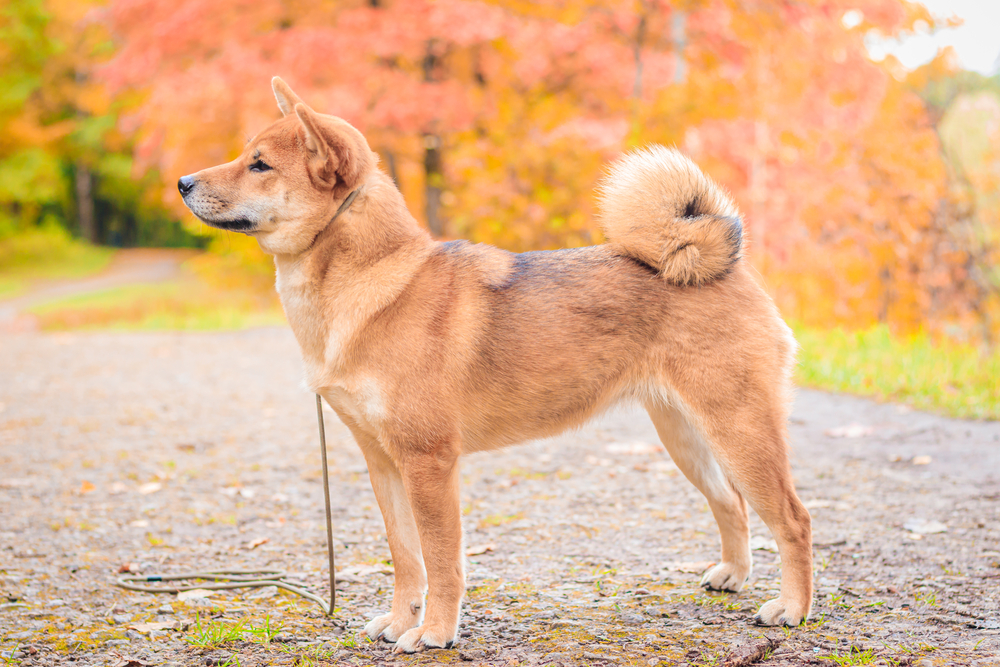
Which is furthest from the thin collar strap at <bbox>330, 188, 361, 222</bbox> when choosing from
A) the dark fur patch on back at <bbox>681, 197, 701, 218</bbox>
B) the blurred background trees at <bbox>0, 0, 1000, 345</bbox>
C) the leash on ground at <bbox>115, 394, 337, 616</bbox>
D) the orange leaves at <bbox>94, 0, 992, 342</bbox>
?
the orange leaves at <bbox>94, 0, 992, 342</bbox>

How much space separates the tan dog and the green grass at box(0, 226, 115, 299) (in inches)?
956

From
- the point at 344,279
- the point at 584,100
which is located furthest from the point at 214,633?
the point at 584,100

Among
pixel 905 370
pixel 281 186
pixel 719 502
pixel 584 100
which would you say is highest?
pixel 584 100

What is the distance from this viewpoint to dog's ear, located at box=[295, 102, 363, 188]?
2.79 metres

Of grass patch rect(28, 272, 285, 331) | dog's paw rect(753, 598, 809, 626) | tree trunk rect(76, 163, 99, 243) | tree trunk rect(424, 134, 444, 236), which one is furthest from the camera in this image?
tree trunk rect(76, 163, 99, 243)

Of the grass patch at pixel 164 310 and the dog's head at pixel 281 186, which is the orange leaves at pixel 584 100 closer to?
the grass patch at pixel 164 310

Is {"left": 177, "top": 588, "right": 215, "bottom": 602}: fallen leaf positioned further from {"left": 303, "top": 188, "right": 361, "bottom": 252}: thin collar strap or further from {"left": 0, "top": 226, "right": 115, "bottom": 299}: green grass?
{"left": 0, "top": 226, "right": 115, "bottom": 299}: green grass

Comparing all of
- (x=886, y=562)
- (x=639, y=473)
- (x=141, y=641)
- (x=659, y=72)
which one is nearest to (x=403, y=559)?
(x=141, y=641)

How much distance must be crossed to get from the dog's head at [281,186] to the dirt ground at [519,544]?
1508 mm

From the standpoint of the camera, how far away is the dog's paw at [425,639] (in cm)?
284

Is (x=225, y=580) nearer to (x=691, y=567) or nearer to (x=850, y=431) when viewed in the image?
(x=691, y=567)

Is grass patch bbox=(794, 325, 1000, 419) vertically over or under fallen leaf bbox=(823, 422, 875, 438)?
over

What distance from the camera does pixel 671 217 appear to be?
3102 millimetres

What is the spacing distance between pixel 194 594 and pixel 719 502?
2272 millimetres
